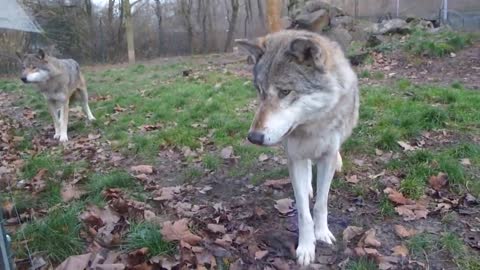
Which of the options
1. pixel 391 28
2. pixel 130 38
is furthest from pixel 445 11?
pixel 130 38

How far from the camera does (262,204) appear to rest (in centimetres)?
307

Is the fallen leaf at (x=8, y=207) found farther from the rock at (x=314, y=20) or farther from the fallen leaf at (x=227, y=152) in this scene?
the rock at (x=314, y=20)

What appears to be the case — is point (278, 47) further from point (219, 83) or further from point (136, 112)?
point (219, 83)

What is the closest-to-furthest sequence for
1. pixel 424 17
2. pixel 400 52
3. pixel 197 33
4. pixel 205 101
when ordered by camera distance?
pixel 205 101 → pixel 400 52 → pixel 424 17 → pixel 197 33

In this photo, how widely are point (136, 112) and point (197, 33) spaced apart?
1137 centimetres

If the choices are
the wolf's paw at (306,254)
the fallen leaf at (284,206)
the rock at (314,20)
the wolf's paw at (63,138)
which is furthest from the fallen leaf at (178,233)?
the rock at (314,20)

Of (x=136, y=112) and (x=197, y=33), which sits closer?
(x=136, y=112)

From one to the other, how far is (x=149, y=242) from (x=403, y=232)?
5.01ft

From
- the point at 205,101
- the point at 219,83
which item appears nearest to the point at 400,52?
the point at 219,83

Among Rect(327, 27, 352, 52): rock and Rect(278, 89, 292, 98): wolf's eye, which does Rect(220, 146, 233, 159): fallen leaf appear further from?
Rect(327, 27, 352, 52): rock

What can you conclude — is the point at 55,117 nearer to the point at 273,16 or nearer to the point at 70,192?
the point at 70,192

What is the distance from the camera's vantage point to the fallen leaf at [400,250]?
7.87 ft

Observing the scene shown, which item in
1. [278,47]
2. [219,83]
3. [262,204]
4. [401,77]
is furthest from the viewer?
[219,83]

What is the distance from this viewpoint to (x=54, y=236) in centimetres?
240
